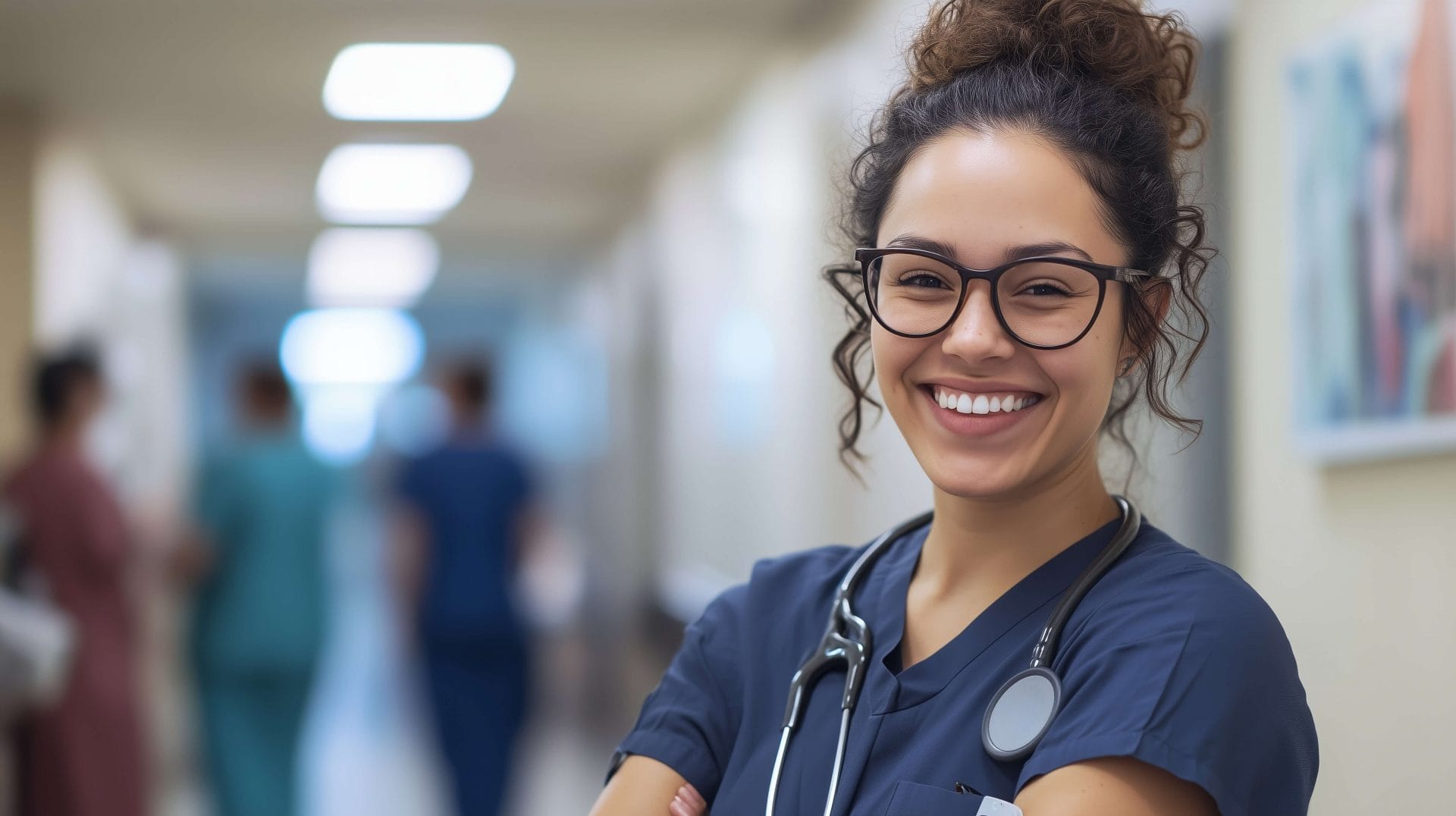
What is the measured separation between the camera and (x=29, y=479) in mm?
3814

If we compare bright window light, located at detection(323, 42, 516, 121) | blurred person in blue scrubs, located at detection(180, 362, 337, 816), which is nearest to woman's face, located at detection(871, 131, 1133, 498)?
blurred person in blue scrubs, located at detection(180, 362, 337, 816)

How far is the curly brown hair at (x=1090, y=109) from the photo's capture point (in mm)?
1093

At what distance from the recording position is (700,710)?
1255 millimetres

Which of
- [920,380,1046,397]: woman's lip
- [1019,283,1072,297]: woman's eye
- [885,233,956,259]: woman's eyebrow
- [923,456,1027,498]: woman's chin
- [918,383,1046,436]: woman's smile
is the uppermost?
[885,233,956,259]: woman's eyebrow

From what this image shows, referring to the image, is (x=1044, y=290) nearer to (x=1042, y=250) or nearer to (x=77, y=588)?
(x=1042, y=250)

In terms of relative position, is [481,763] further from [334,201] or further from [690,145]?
[334,201]

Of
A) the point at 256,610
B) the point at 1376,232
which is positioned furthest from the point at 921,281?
the point at 256,610

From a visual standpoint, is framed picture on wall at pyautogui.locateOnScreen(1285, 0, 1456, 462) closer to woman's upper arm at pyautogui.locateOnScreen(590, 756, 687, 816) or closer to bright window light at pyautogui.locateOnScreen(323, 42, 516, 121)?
woman's upper arm at pyautogui.locateOnScreen(590, 756, 687, 816)

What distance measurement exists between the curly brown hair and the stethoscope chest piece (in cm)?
28

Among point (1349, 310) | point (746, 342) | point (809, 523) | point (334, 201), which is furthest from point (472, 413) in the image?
point (1349, 310)

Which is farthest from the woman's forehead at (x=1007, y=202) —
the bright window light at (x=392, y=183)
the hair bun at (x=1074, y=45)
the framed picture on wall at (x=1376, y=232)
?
the bright window light at (x=392, y=183)

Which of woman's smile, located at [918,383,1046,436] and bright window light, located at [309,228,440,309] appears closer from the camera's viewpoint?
woman's smile, located at [918,383,1046,436]

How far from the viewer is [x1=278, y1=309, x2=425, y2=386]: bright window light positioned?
496 inches

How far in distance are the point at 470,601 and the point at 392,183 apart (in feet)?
8.34
